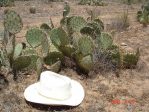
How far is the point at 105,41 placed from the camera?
6895mm

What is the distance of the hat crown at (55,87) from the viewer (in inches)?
210

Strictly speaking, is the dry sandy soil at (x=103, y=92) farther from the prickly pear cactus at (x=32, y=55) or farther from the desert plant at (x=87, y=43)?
the desert plant at (x=87, y=43)

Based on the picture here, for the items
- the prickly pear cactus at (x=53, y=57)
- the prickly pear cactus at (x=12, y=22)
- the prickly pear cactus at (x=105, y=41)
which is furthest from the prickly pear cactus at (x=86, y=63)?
the prickly pear cactus at (x=12, y=22)

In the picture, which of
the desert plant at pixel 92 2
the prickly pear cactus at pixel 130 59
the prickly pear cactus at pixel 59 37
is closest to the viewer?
the prickly pear cactus at pixel 59 37

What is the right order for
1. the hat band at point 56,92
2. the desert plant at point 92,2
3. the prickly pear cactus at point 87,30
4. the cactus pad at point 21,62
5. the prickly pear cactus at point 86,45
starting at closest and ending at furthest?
the hat band at point 56,92, the cactus pad at point 21,62, the prickly pear cactus at point 86,45, the prickly pear cactus at point 87,30, the desert plant at point 92,2

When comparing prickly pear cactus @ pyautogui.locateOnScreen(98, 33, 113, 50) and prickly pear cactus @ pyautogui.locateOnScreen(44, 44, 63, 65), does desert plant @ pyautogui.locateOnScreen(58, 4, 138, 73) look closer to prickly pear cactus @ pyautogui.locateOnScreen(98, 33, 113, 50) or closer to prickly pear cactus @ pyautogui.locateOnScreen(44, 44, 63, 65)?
prickly pear cactus @ pyautogui.locateOnScreen(98, 33, 113, 50)

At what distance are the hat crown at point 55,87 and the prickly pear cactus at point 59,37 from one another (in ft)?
4.07

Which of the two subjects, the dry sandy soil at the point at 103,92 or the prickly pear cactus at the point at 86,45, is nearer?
the dry sandy soil at the point at 103,92

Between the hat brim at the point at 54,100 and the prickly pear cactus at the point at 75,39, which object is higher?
the prickly pear cactus at the point at 75,39

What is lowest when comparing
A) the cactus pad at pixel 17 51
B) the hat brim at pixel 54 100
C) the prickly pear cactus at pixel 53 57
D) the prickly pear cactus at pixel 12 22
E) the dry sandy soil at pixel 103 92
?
the dry sandy soil at pixel 103 92

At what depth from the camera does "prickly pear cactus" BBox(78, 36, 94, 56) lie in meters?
6.41

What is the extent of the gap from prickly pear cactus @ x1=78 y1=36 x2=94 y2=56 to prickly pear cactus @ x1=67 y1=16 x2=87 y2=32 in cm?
83

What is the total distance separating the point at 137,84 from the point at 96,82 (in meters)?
0.69

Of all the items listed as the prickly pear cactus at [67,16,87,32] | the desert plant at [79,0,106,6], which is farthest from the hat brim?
the desert plant at [79,0,106,6]
